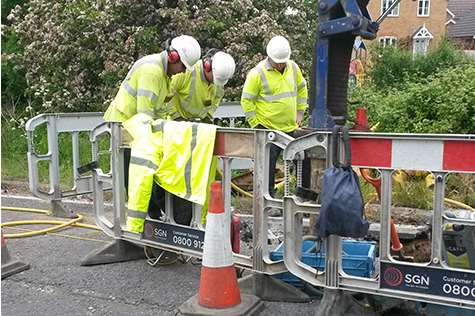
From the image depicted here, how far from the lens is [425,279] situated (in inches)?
144

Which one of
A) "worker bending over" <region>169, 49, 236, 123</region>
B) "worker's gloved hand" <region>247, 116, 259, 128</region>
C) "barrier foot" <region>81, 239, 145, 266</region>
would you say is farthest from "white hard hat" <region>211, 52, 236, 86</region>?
"barrier foot" <region>81, 239, 145, 266</region>

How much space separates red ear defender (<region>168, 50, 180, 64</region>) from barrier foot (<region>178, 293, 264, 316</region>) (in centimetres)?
214

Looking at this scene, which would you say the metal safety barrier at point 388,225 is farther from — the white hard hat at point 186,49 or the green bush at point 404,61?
the green bush at point 404,61

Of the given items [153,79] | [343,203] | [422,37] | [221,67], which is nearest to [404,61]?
[221,67]

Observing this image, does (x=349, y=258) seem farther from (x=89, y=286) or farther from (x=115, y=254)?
(x=115, y=254)

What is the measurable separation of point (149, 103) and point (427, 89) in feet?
18.1

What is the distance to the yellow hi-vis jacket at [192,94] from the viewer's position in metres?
5.73

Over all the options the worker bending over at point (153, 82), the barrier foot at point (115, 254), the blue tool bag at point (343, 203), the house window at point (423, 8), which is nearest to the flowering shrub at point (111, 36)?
the worker bending over at point (153, 82)

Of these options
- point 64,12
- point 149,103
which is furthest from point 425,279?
point 64,12

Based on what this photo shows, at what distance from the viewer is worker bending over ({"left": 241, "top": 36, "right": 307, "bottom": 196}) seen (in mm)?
6570

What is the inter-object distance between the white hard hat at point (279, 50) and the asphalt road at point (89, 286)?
8.30 feet

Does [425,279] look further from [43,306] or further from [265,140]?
[43,306]

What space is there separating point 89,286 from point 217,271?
1303 mm

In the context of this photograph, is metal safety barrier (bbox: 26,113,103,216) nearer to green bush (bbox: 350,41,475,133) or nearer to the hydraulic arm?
the hydraulic arm
